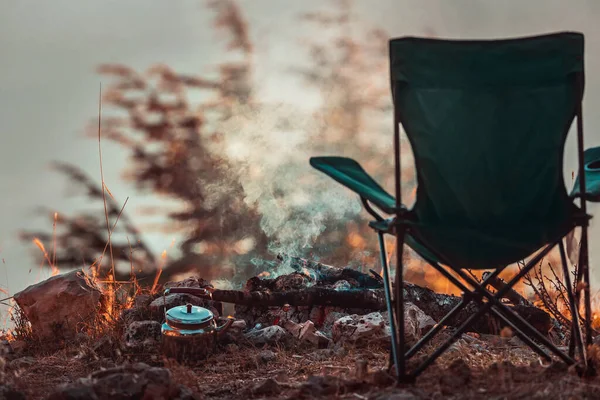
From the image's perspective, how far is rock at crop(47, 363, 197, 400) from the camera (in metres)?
2.08

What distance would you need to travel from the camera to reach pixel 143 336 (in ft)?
13.0

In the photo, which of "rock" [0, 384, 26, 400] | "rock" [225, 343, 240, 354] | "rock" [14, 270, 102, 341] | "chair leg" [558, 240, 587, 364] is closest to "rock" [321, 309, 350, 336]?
"rock" [225, 343, 240, 354]

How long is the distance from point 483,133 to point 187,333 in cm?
200

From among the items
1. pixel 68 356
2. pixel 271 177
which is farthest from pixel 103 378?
pixel 271 177

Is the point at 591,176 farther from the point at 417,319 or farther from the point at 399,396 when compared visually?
the point at 417,319

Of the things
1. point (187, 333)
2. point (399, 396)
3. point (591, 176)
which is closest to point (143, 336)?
point (187, 333)

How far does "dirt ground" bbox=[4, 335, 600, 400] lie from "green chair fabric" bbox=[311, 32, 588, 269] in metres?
0.41

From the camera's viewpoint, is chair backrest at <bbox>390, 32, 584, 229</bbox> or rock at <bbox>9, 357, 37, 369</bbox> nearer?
chair backrest at <bbox>390, 32, 584, 229</bbox>

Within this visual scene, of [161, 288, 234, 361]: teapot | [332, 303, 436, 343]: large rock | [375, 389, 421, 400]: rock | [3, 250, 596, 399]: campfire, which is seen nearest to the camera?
[375, 389, 421, 400]: rock

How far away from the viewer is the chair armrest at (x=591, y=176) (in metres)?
2.41

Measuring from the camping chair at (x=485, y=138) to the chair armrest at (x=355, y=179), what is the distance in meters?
0.05

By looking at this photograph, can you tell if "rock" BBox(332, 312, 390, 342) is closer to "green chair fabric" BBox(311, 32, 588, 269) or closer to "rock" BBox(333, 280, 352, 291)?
"rock" BBox(333, 280, 352, 291)

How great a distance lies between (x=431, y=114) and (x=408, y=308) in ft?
6.47

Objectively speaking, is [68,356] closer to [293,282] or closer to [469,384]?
[293,282]
